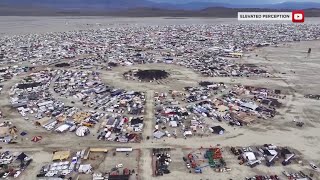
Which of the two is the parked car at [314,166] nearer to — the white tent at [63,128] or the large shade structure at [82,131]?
the large shade structure at [82,131]

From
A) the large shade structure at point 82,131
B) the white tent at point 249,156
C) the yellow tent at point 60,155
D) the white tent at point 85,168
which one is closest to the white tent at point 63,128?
the large shade structure at point 82,131

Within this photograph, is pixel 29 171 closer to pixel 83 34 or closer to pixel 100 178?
pixel 100 178

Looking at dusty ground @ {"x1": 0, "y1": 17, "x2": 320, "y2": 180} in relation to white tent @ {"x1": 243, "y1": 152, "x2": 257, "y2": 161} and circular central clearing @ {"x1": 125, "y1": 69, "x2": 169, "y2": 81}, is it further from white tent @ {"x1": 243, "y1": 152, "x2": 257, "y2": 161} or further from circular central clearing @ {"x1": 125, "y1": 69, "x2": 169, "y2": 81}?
circular central clearing @ {"x1": 125, "y1": 69, "x2": 169, "y2": 81}

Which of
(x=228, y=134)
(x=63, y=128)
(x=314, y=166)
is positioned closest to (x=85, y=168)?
(x=63, y=128)

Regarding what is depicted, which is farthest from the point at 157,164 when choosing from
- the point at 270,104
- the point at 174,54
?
the point at 174,54

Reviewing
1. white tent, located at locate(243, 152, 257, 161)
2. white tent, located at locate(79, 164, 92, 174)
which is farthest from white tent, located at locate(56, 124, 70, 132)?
white tent, located at locate(243, 152, 257, 161)

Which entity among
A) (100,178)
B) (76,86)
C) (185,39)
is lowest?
(100,178)
